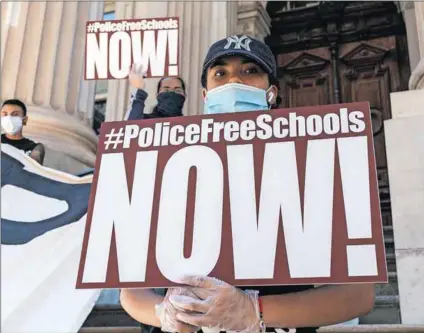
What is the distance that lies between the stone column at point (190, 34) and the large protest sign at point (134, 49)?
229cm

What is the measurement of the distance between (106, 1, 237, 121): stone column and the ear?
563cm

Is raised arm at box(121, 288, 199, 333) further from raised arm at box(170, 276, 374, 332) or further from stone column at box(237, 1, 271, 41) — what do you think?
stone column at box(237, 1, 271, 41)

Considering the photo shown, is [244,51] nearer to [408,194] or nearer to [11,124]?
[408,194]

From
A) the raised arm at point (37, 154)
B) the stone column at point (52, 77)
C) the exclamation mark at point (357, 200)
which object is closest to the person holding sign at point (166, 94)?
the raised arm at point (37, 154)

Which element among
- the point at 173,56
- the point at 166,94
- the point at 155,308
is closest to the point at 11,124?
the point at 166,94

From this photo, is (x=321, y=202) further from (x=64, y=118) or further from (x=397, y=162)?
(x=64, y=118)

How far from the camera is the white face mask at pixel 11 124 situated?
5.45m

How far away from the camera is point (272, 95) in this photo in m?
2.44

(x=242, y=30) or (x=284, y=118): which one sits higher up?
(x=242, y=30)

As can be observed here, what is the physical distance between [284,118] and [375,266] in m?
0.58

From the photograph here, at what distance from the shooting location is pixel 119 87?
8680 millimetres

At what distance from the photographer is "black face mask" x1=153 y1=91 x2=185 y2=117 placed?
5164 millimetres

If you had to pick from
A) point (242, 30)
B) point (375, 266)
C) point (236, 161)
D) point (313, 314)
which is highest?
point (242, 30)

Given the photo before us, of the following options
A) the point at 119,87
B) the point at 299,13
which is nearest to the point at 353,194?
the point at 119,87
